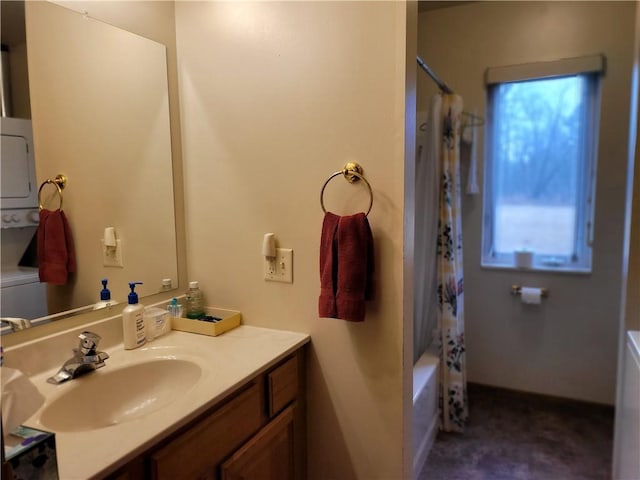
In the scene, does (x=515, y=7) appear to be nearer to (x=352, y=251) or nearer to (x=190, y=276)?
(x=352, y=251)

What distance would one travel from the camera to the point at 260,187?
1.58 m

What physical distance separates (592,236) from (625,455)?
1308mm

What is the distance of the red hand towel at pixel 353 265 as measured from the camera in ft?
4.43

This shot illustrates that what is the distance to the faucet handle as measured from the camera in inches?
49.1

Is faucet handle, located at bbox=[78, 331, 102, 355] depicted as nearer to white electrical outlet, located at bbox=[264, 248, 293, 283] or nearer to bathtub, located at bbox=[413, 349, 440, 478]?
white electrical outlet, located at bbox=[264, 248, 293, 283]

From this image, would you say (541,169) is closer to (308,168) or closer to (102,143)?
(308,168)

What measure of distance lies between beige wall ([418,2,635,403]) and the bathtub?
0.70 meters

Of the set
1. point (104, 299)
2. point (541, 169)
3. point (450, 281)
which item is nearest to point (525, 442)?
point (450, 281)

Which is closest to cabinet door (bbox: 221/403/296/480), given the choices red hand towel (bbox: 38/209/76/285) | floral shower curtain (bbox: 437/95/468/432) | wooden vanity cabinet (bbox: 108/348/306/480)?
wooden vanity cabinet (bbox: 108/348/306/480)

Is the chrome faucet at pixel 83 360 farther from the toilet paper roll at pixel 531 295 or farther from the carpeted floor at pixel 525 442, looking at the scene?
the toilet paper roll at pixel 531 295

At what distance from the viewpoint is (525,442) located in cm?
239

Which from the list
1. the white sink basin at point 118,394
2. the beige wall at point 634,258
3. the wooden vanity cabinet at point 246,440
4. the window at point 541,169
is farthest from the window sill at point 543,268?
the white sink basin at point 118,394

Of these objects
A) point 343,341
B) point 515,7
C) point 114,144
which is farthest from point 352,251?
point 515,7

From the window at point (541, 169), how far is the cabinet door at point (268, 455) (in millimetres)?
1996
